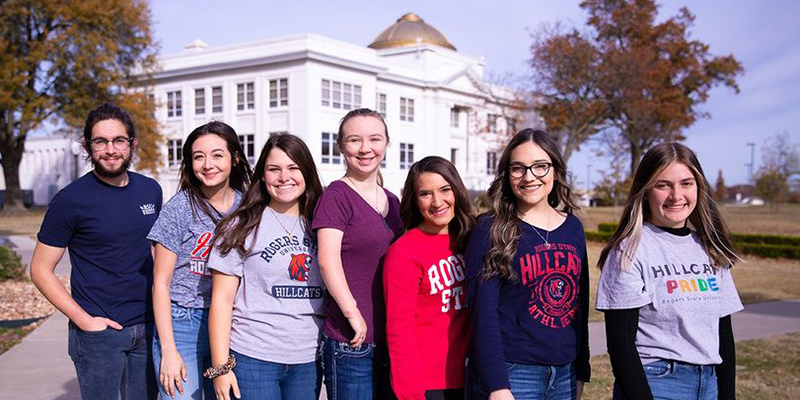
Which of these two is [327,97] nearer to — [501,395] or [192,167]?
[192,167]

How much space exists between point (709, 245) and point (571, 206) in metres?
0.66

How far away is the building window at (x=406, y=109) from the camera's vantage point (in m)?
48.4

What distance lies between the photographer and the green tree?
29172 mm

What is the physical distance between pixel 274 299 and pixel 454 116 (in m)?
49.8

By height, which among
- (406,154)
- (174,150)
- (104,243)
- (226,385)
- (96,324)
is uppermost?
(174,150)

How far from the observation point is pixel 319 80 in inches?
1593

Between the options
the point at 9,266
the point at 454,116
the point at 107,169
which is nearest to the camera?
the point at 107,169

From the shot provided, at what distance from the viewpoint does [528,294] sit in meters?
2.92

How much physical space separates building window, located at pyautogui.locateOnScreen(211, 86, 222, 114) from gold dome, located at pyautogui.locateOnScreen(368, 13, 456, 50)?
1752 cm

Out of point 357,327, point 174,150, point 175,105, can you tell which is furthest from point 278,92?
point 357,327

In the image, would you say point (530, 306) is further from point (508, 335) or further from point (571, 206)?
point (571, 206)

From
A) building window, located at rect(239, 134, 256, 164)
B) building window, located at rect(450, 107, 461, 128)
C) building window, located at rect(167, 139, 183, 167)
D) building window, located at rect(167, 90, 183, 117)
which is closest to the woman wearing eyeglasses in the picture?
building window, located at rect(239, 134, 256, 164)

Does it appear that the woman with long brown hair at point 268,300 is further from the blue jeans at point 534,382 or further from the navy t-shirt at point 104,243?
the blue jeans at point 534,382

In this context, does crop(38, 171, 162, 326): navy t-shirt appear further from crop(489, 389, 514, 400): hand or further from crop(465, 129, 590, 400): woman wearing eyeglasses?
crop(489, 389, 514, 400): hand
